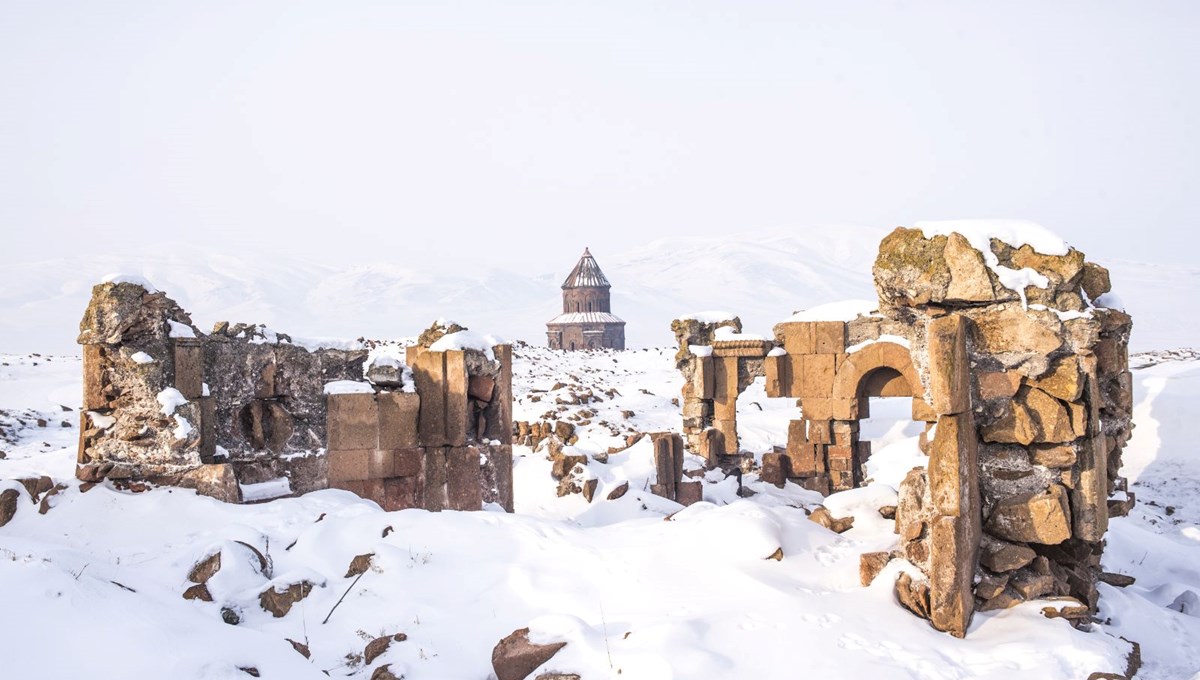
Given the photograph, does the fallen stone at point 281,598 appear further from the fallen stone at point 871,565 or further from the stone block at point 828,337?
the stone block at point 828,337

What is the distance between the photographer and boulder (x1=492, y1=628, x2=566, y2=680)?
5.83 m

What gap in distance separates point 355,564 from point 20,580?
324cm

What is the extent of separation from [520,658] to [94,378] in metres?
5.60

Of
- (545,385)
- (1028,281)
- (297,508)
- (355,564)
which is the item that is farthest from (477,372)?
(545,385)

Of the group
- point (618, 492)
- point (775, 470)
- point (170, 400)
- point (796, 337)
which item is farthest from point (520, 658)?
point (796, 337)

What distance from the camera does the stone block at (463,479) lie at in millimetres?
10750

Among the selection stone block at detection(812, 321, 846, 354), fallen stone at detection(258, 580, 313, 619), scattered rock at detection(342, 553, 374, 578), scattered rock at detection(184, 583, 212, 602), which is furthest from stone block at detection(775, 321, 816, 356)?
scattered rock at detection(184, 583, 212, 602)

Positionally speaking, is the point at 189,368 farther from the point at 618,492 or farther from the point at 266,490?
the point at 618,492

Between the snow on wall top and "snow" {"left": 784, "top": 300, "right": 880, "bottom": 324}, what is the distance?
27.8 ft

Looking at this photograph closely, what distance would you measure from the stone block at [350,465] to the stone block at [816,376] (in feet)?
28.3

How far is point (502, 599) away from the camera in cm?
686

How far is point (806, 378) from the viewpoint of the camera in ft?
54.2

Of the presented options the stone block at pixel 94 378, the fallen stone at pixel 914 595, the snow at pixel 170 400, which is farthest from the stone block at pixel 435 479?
the fallen stone at pixel 914 595

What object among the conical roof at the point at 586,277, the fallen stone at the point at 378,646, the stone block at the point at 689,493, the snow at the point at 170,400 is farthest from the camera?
the conical roof at the point at 586,277
